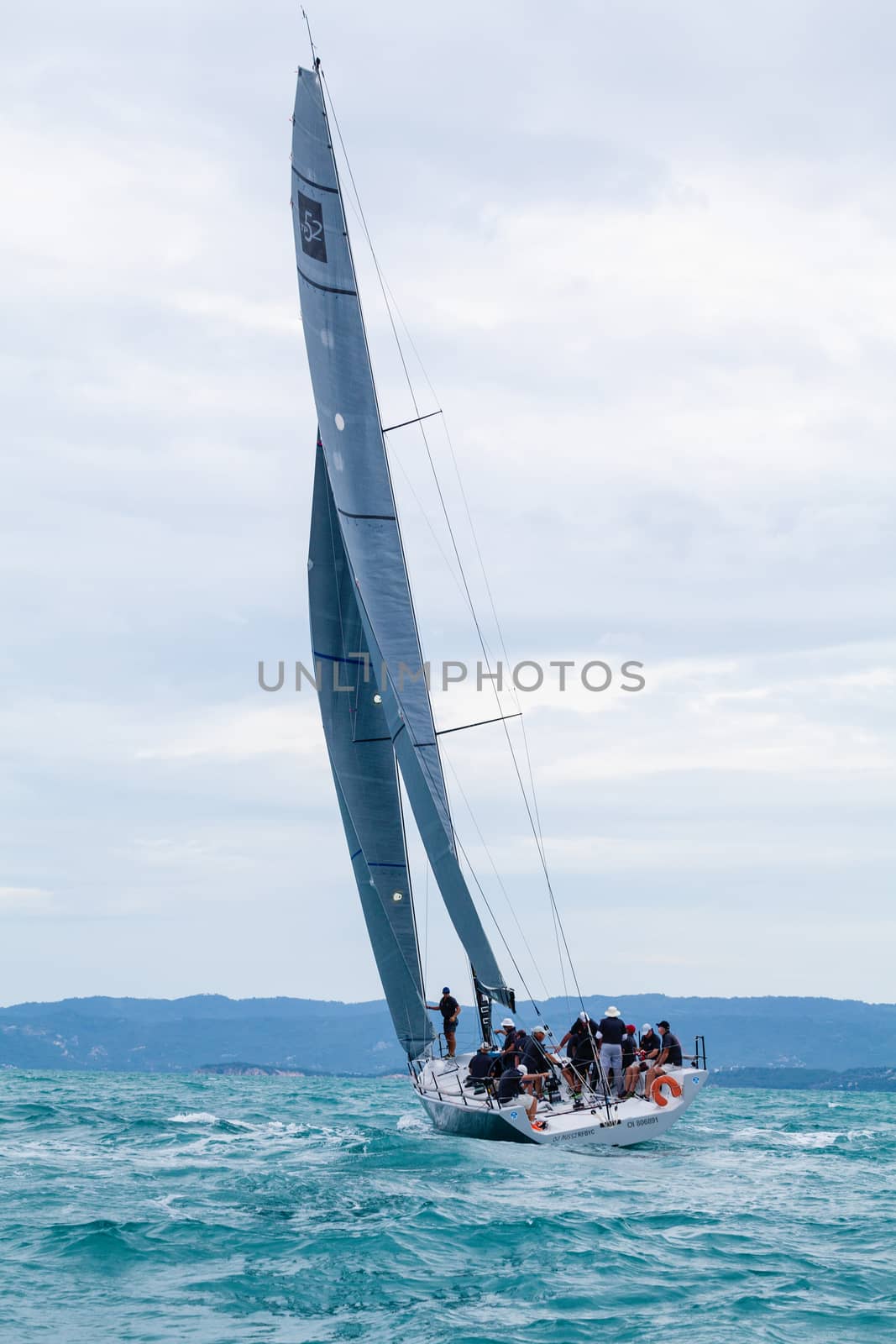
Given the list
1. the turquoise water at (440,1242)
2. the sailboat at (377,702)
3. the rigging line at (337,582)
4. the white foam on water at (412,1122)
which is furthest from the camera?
the rigging line at (337,582)

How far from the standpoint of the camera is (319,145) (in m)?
23.3

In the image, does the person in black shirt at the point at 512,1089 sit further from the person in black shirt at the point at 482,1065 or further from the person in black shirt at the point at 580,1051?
the person in black shirt at the point at 580,1051

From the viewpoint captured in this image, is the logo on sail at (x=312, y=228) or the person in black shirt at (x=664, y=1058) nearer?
the person in black shirt at (x=664, y=1058)

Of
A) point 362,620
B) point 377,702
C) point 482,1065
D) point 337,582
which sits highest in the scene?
point 337,582

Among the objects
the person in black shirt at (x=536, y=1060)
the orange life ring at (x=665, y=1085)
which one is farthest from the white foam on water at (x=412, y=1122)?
the orange life ring at (x=665, y=1085)

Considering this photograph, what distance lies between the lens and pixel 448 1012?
2412 cm

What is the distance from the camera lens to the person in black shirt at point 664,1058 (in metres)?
20.9

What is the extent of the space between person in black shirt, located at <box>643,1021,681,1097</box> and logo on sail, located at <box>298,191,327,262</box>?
538 inches

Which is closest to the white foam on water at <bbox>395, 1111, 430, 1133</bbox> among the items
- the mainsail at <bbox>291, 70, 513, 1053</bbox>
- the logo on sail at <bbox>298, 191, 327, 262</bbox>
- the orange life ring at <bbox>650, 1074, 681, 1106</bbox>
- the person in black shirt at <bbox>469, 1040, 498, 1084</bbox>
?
the mainsail at <bbox>291, 70, 513, 1053</bbox>

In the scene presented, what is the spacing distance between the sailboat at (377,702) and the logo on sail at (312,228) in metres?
0.02

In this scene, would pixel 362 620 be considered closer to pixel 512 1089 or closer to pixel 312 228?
pixel 312 228

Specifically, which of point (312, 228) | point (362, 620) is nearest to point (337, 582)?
point (362, 620)

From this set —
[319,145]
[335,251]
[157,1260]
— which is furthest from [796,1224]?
[319,145]

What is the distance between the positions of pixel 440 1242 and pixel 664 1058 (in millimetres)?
8879
